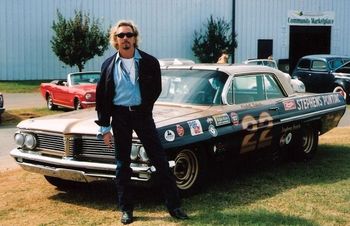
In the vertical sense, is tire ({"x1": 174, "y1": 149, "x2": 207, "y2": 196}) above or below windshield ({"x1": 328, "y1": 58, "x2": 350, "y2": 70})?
below

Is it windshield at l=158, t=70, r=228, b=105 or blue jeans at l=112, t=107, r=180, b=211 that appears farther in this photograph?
windshield at l=158, t=70, r=228, b=105

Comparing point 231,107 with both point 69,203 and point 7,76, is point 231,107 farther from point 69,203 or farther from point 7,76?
point 7,76

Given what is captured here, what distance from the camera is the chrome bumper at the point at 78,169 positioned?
208 inches

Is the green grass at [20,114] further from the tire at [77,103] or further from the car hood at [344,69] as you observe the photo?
the car hood at [344,69]

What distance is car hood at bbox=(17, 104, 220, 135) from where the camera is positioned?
563 cm

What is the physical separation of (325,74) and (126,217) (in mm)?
15416

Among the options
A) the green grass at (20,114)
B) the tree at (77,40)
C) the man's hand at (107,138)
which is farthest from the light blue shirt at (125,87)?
the tree at (77,40)

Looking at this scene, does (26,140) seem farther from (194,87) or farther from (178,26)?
(178,26)

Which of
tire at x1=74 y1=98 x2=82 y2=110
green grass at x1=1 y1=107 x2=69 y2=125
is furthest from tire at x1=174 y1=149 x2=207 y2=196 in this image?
green grass at x1=1 y1=107 x2=69 y2=125

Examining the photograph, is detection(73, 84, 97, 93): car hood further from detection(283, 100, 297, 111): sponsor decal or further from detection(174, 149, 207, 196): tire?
detection(174, 149, 207, 196): tire

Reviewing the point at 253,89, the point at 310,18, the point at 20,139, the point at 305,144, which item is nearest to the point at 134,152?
the point at 20,139

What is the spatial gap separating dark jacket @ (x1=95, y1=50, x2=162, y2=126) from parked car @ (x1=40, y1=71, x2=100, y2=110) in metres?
8.89

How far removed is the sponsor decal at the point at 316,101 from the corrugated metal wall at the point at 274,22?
83.4ft

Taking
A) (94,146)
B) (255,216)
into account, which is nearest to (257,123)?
(255,216)
